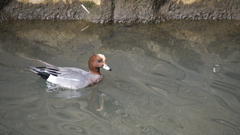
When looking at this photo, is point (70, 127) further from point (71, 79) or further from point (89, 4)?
point (89, 4)

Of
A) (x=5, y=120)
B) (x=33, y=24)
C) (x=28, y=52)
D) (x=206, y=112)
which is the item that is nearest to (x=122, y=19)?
(x=33, y=24)

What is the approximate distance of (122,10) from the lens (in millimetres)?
6949

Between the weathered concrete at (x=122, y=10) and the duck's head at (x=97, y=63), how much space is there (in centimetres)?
286

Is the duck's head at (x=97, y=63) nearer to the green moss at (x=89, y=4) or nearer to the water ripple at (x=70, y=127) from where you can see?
the water ripple at (x=70, y=127)

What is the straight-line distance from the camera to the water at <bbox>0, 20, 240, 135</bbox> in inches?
126

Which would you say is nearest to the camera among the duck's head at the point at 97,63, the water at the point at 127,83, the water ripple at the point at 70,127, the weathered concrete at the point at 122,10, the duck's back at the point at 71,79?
the water ripple at the point at 70,127

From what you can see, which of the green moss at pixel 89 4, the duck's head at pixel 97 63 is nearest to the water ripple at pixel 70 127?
the duck's head at pixel 97 63

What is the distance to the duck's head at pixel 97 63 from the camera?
418 centimetres

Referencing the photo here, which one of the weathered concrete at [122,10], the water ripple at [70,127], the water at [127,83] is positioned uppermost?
the weathered concrete at [122,10]

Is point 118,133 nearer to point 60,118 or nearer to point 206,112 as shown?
point 60,118

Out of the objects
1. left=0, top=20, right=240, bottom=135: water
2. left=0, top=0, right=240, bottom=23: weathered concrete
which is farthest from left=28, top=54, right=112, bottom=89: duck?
left=0, top=0, right=240, bottom=23: weathered concrete

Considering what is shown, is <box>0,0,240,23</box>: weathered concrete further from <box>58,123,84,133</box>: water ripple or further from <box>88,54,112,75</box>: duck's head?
<box>58,123,84,133</box>: water ripple

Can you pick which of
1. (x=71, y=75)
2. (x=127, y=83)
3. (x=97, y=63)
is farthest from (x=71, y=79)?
(x=127, y=83)

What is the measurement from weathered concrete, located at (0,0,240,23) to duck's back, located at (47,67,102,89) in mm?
3037
